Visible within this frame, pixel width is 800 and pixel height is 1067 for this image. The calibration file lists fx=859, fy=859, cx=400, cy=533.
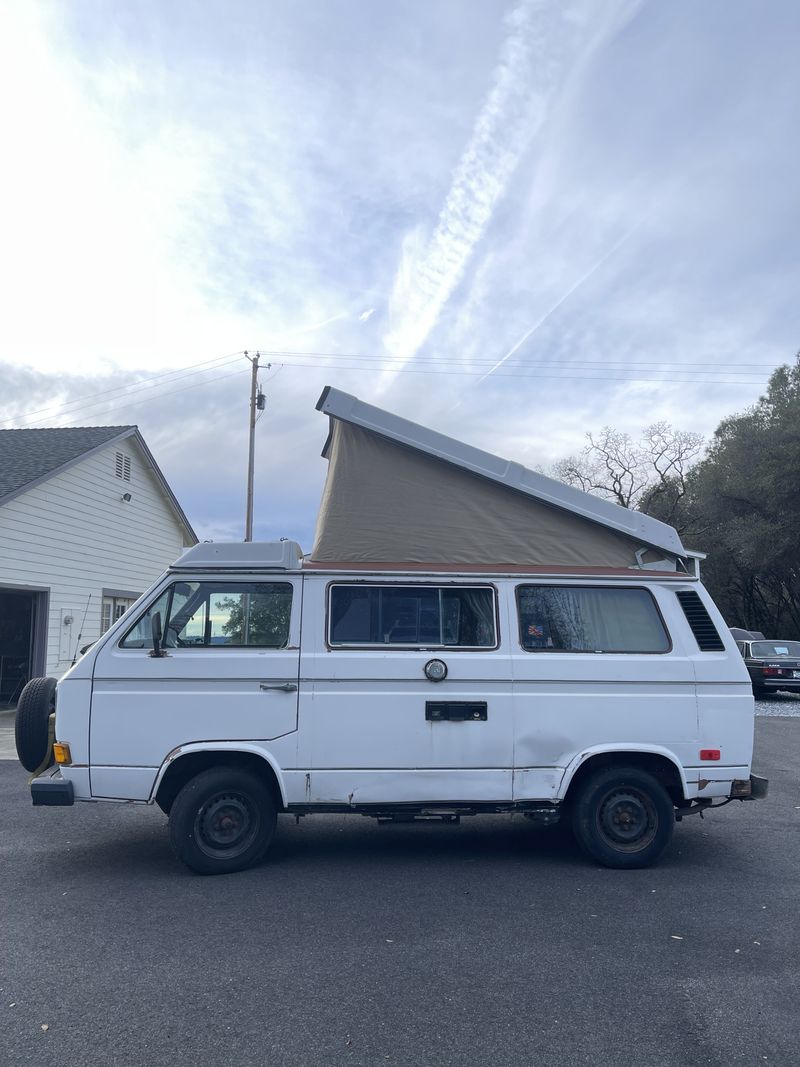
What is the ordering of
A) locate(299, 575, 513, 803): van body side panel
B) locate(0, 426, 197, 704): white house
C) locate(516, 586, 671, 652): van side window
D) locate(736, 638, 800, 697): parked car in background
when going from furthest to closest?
locate(736, 638, 800, 697): parked car in background
locate(0, 426, 197, 704): white house
locate(516, 586, 671, 652): van side window
locate(299, 575, 513, 803): van body side panel

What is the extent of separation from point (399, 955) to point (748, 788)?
3228mm

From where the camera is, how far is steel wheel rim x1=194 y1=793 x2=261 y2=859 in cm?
621

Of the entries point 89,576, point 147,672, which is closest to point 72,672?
point 147,672

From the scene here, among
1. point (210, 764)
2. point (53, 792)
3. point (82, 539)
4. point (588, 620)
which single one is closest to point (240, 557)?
point (210, 764)

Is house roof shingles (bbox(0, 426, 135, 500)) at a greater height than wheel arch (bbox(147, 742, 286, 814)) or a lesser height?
greater

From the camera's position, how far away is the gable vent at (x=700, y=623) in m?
6.62

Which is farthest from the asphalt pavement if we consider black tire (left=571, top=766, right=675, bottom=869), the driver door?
the driver door

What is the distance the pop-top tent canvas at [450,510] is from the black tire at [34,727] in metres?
2.28


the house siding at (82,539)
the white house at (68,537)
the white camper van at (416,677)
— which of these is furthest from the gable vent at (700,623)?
the house siding at (82,539)

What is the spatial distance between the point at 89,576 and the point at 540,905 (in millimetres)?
15803

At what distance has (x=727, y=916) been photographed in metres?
5.39

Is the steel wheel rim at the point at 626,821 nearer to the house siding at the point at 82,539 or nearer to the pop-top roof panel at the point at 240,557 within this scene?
the pop-top roof panel at the point at 240,557

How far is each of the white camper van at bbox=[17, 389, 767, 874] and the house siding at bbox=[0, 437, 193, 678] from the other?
37.0 feet

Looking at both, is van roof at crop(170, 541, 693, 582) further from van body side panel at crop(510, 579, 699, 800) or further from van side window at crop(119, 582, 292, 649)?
van body side panel at crop(510, 579, 699, 800)
